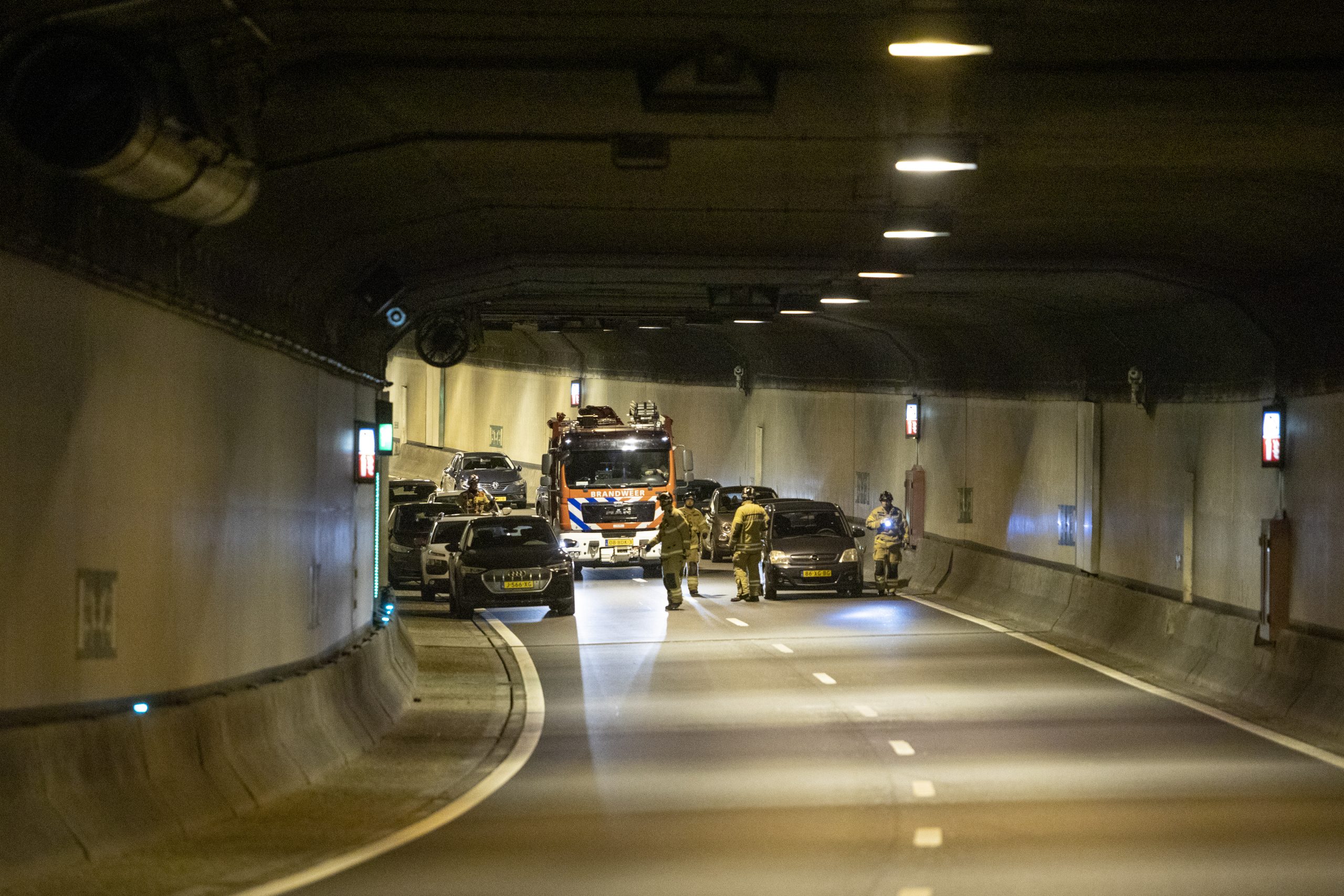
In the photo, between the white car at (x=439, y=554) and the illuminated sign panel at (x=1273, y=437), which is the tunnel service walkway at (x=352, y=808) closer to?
the illuminated sign panel at (x=1273, y=437)

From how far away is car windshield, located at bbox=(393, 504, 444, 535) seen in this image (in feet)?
122

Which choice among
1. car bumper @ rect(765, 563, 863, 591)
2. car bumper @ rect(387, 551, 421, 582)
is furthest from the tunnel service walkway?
car bumper @ rect(387, 551, 421, 582)

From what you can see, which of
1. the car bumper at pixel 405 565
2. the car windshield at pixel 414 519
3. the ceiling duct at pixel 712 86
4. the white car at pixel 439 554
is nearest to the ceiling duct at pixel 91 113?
the ceiling duct at pixel 712 86

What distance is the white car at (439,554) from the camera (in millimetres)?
33406

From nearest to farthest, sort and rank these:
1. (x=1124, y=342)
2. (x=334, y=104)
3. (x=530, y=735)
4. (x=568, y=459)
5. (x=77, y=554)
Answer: (x=77, y=554) → (x=334, y=104) → (x=530, y=735) → (x=1124, y=342) → (x=568, y=459)

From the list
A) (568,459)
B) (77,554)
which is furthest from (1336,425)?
(568,459)

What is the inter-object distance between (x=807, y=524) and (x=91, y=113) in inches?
1027

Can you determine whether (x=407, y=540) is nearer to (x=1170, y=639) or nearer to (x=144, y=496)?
(x=1170, y=639)

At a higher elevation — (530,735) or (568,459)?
(568,459)

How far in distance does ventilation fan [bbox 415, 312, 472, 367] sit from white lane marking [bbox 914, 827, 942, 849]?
20091mm

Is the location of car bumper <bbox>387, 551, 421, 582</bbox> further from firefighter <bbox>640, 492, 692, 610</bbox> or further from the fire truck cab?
firefighter <bbox>640, 492, 692, 610</bbox>

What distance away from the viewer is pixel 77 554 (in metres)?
11.0

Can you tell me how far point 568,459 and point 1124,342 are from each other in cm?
1484

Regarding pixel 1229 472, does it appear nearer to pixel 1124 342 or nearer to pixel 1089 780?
pixel 1124 342
